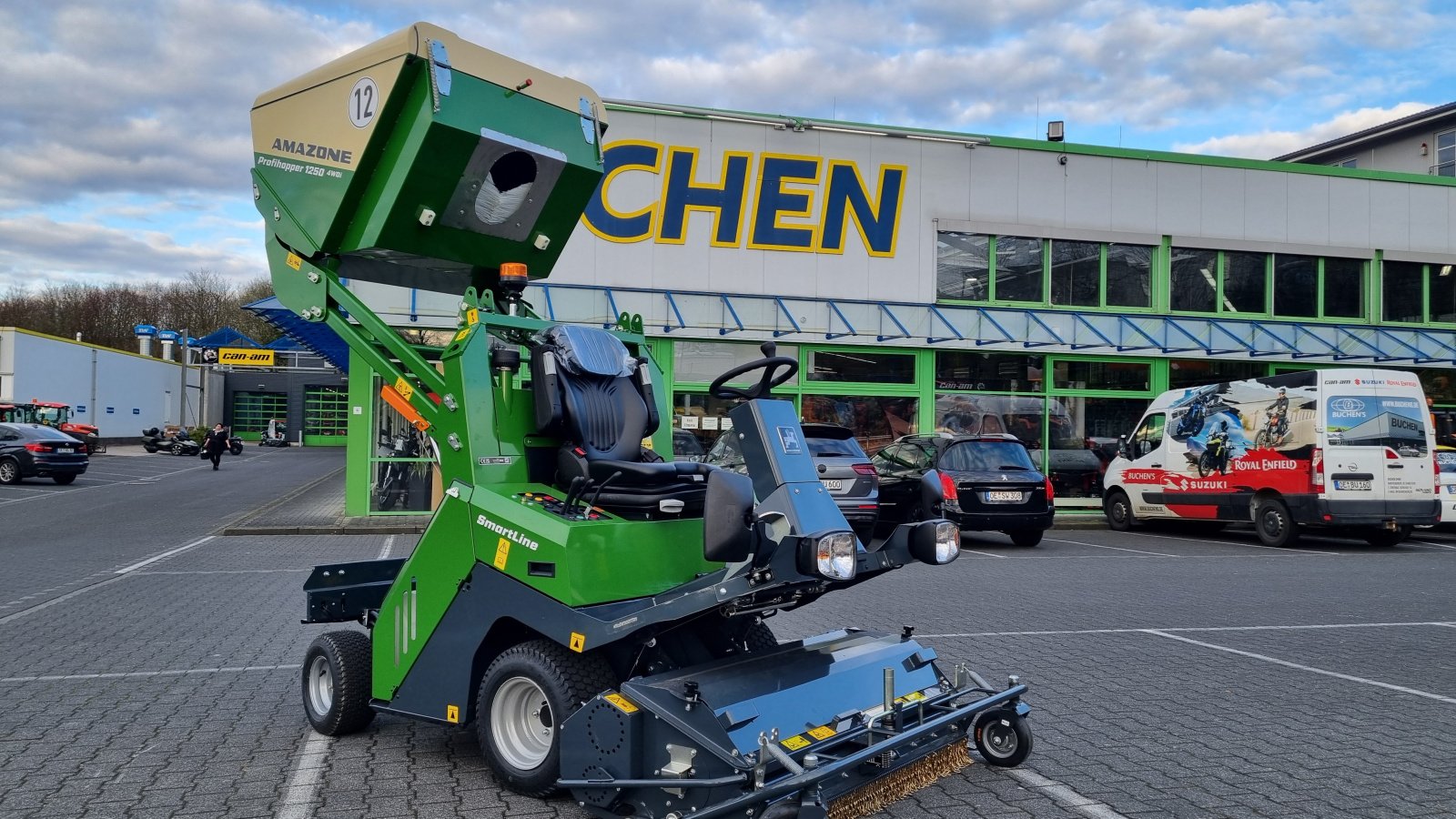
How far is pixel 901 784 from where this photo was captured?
13.4ft

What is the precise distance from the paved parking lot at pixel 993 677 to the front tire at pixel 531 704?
0.15m

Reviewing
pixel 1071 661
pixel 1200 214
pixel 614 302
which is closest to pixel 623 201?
pixel 614 302

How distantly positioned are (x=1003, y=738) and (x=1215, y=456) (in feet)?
44.5

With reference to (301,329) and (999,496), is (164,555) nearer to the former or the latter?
(301,329)

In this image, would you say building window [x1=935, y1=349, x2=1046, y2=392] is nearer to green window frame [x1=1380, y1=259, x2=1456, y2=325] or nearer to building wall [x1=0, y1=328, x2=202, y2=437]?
green window frame [x1=1380, y1=259, x2=1456, y2=325]

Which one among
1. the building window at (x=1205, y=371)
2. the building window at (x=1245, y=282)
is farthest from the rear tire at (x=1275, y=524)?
the building window at (x=1245, y=282)

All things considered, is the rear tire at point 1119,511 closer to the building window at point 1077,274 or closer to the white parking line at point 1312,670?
the building window at point 1077,274

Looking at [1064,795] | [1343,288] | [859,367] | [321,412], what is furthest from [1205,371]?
[321,412]

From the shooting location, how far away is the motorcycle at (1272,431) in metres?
15.5

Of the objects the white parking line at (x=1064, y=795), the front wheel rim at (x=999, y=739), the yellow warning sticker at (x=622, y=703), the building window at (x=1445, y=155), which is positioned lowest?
the white parking line at (x=1064, y=795)

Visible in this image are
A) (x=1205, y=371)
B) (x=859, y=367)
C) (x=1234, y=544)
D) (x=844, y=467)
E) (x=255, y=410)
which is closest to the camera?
(x=844, y=467)

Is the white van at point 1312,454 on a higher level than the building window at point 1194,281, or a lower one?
lower

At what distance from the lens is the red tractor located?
3816cm

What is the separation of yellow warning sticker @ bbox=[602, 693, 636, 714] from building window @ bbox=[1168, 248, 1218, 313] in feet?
67.5
